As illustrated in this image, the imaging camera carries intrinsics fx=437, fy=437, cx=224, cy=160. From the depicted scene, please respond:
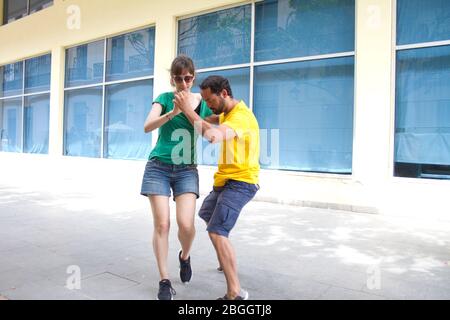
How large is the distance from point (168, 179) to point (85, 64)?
10.0 m

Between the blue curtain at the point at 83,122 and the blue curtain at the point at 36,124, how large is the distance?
3.60 ft

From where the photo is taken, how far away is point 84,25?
39.3 ft

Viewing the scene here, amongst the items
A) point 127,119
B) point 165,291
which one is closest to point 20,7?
point 127,119

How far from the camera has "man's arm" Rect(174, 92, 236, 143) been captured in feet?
9.37

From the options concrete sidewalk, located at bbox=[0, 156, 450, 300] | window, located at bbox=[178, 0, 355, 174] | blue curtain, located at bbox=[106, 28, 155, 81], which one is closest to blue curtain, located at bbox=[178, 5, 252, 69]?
window, located at bbox=[178, 0, 355, 174]

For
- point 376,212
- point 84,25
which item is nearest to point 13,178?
point 84,25

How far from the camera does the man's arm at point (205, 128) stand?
9.37 ft

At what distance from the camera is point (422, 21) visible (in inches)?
267

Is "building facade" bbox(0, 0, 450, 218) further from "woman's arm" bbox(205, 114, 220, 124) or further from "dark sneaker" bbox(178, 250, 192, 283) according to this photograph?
"dark sneaker" bbox(178, 250, 192, 283)

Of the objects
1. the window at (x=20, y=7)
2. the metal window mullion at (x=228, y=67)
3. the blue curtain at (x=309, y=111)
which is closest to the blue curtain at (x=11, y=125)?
the window at (x=20, y=7)

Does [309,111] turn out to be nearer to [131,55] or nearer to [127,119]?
[127,119]

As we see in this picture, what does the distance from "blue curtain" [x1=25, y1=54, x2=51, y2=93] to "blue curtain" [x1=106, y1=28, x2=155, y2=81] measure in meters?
3.15
